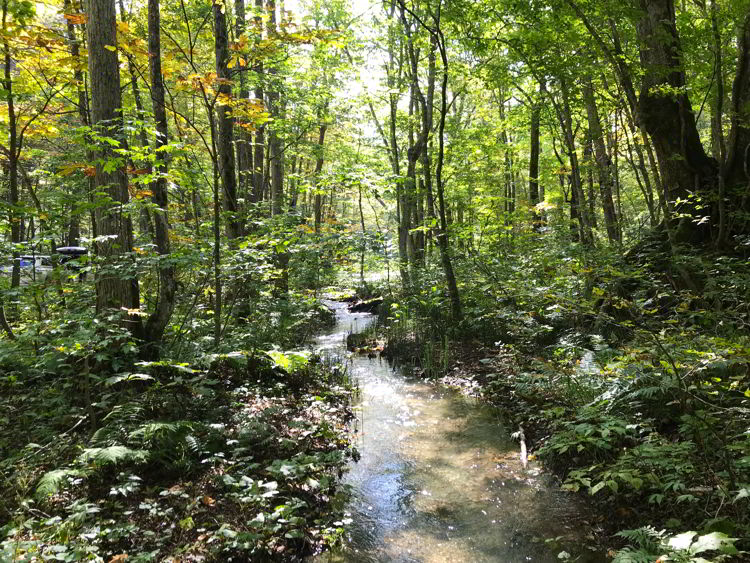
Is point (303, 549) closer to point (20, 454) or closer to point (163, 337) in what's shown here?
point (20, 454)

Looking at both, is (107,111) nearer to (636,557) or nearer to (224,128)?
(224,128)

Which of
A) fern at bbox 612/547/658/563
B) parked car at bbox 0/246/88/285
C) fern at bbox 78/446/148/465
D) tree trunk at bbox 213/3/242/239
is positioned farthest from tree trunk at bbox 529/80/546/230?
fern at bbox 78/446/148/465

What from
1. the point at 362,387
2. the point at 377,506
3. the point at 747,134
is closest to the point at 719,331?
the point at 747,134

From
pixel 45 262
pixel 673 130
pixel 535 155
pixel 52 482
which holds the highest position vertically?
pixel 535 155

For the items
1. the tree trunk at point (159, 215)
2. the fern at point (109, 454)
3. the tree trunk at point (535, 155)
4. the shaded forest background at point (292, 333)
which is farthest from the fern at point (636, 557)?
the tree trunk at point (535, 155)

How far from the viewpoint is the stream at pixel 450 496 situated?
11.5ft

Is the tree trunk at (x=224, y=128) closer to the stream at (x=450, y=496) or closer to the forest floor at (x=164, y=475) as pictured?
the forest floor at (x=164, y=475)

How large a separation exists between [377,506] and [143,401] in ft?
8.97

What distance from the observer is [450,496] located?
14.1 ft

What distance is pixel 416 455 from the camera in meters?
5.18

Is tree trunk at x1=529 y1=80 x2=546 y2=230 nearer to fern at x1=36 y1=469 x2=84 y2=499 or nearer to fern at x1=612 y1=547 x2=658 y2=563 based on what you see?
fern at x1=612 y1=547 x2=658 y2=563

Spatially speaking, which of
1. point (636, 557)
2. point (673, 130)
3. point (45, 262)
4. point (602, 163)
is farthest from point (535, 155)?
point (45, 262)

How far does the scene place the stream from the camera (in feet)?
11.5

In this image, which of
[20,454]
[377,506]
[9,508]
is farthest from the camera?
[377,506]
